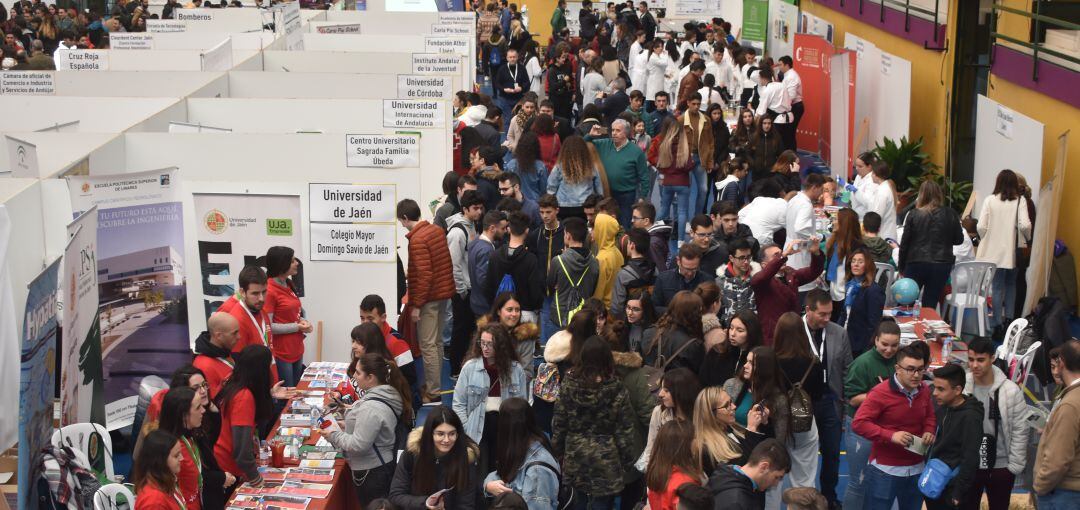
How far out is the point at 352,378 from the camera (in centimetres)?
776

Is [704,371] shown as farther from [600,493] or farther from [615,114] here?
[615,114]

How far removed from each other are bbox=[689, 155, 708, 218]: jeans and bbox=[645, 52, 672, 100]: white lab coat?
20.7 feet

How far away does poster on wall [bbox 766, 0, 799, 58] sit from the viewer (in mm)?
23875

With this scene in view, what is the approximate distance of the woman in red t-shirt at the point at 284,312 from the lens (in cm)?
859

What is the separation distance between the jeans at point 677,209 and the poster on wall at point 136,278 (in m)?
5.93

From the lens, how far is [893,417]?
6871 millimetres

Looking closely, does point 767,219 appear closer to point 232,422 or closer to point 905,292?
point 905,292

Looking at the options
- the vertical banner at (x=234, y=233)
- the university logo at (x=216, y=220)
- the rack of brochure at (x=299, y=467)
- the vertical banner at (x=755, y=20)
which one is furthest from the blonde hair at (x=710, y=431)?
the vertical banner at (x=755, y=20)

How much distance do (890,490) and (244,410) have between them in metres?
3.56

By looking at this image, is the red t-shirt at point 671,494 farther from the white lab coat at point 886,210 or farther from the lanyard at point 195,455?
the white lab coat at point 886,210

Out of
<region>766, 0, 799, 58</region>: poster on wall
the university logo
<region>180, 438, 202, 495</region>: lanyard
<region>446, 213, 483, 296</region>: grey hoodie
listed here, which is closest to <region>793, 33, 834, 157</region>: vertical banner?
<region>766, 0, 799, 58</region>: poster on wall

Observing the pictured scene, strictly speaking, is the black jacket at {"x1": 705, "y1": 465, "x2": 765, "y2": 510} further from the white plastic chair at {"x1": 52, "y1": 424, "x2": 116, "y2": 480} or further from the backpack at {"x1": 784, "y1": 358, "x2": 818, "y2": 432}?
the white plastic chair at {"x1": 52, "y1": 424, "x2": 116, "y2": 480}

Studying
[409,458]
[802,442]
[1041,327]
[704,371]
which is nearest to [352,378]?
[409,458]

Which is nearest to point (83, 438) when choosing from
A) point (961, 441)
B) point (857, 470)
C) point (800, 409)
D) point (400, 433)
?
point (400, 433)
